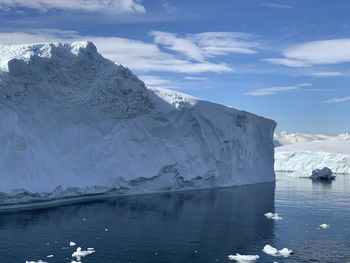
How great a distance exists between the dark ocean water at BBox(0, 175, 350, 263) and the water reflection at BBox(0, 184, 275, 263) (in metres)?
0.04

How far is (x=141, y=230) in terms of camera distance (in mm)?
23234

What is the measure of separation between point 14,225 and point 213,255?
10.3 meters

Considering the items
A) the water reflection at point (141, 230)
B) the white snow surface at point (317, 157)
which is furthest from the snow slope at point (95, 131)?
the white snow surface at point (317, 157)

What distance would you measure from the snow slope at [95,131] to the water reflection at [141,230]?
8.13ft

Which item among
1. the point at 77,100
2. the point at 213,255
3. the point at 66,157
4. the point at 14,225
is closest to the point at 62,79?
the point at 77,100

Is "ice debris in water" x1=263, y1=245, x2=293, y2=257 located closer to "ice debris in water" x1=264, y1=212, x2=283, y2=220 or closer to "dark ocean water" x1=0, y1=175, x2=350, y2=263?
"dark ocean water" x1=0, y1=175, x2=350, y2=263

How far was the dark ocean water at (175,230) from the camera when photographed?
18.7m

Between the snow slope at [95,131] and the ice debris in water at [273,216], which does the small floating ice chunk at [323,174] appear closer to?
the snow slope at [95,131]

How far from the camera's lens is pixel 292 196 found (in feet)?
129

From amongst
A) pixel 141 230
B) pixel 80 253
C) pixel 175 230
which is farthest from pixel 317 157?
pixel 80 253

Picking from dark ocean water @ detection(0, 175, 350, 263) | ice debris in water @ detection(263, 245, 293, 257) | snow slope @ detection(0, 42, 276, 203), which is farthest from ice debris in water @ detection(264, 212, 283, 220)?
snow slope @ detection(0, 42, 276, 203)

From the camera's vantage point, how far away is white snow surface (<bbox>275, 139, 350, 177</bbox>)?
74.9 metres

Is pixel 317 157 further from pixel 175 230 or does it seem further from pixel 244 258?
pixel 244 258

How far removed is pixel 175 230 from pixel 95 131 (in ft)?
45.9
